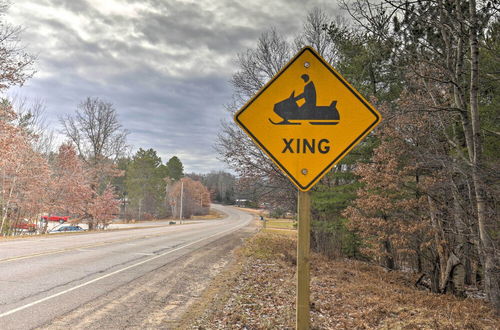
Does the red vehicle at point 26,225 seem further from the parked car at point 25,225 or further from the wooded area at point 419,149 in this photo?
the wooded area at point 419,149

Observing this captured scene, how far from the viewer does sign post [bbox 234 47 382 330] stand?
237 centimetres

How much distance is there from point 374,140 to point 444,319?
8.71 metres

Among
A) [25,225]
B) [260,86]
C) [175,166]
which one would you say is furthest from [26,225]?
[175,166]

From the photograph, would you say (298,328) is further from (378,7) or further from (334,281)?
(334,281)

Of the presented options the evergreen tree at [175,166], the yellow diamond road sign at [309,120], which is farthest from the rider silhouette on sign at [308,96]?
the evergreen tree at [175,166]

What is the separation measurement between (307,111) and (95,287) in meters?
6.80

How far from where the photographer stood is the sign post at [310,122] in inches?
93.2

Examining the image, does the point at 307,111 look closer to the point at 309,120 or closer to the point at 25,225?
the point at 309,120

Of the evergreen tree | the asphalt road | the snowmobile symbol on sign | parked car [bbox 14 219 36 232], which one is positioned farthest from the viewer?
the evergreen tree

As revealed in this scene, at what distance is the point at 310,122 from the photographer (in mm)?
2357

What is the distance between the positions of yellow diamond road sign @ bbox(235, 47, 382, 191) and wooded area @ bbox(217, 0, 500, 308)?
397cm

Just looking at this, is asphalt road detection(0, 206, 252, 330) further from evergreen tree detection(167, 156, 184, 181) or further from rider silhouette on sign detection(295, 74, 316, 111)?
evergreen tree detection(167, 156, 184, 181)

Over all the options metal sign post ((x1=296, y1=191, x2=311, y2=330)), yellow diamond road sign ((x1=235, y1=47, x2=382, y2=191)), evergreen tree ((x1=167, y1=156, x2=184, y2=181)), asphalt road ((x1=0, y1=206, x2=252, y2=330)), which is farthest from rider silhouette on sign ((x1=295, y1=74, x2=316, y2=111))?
evergreen tree ((x1=167, y1=156, x2=184, y2=181))

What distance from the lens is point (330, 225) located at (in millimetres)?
13766
